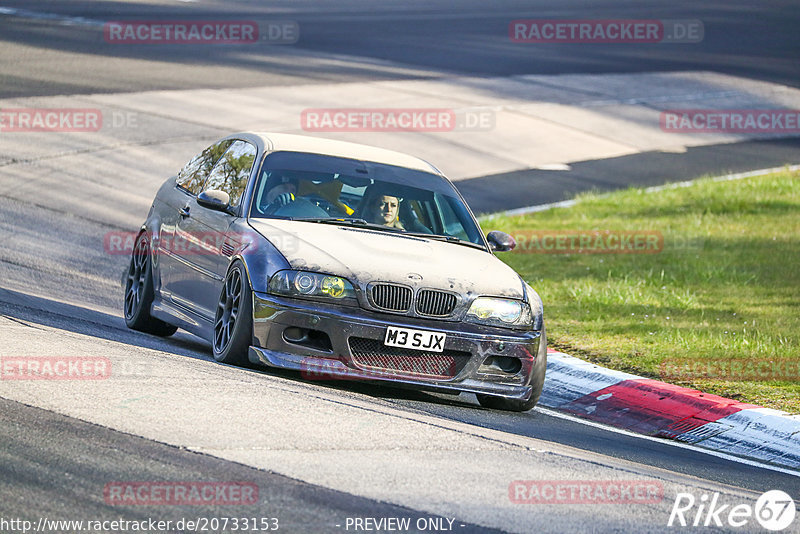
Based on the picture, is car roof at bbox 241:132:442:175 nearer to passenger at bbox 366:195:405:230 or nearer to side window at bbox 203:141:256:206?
side window at bbox 203:141:256:206

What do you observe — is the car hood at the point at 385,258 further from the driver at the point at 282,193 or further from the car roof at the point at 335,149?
the car roof at the point at 335,149

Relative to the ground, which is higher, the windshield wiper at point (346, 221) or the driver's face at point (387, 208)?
the driver's face at point (387, 208)

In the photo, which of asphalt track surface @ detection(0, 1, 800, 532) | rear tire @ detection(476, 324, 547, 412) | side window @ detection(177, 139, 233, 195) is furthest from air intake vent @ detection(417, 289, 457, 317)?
side window @ detection(177, 139, 233, 195)

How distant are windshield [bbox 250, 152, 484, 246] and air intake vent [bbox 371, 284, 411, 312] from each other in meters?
1.02

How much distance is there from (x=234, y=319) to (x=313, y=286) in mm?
681

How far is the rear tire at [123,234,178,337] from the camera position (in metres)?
10.2

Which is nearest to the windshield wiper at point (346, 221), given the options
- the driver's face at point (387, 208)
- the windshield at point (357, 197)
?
the windshield at point (357, 197)

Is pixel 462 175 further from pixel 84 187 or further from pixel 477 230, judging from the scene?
pixel 477 230

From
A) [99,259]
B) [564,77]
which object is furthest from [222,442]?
[564,77]

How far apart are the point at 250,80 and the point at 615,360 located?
17.2m

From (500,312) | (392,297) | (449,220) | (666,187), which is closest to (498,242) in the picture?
(449,220)

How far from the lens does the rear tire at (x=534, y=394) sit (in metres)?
8.57

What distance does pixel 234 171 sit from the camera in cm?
977

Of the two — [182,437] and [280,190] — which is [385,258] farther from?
[182,437]
